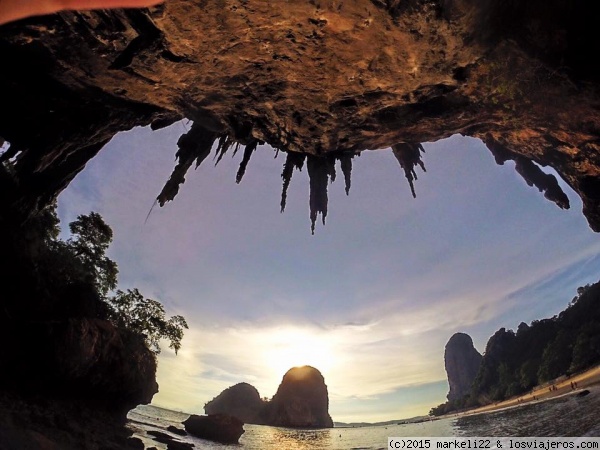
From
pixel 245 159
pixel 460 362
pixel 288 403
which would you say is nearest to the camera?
pixel 245 159

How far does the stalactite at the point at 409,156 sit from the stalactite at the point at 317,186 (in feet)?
11.2

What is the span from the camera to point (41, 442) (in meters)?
8.13

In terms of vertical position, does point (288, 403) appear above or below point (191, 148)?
below

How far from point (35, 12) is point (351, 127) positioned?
977 cm

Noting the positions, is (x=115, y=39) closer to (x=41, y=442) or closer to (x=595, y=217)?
(x=41, y=442)

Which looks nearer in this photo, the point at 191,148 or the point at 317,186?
the point at 191,148

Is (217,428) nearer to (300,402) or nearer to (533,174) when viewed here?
(533,174)

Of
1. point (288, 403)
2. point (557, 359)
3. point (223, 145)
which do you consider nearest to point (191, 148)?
point (223, 145)

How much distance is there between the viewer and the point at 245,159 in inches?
438

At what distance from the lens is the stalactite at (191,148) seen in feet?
35.5

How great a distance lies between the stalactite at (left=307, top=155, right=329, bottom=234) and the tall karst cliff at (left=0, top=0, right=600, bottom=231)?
2.4 inches

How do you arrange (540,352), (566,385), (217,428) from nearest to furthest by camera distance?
(217,428), (566,385), (540,352)

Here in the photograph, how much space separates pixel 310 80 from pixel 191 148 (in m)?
5.50

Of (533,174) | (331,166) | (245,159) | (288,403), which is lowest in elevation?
(288,403)
